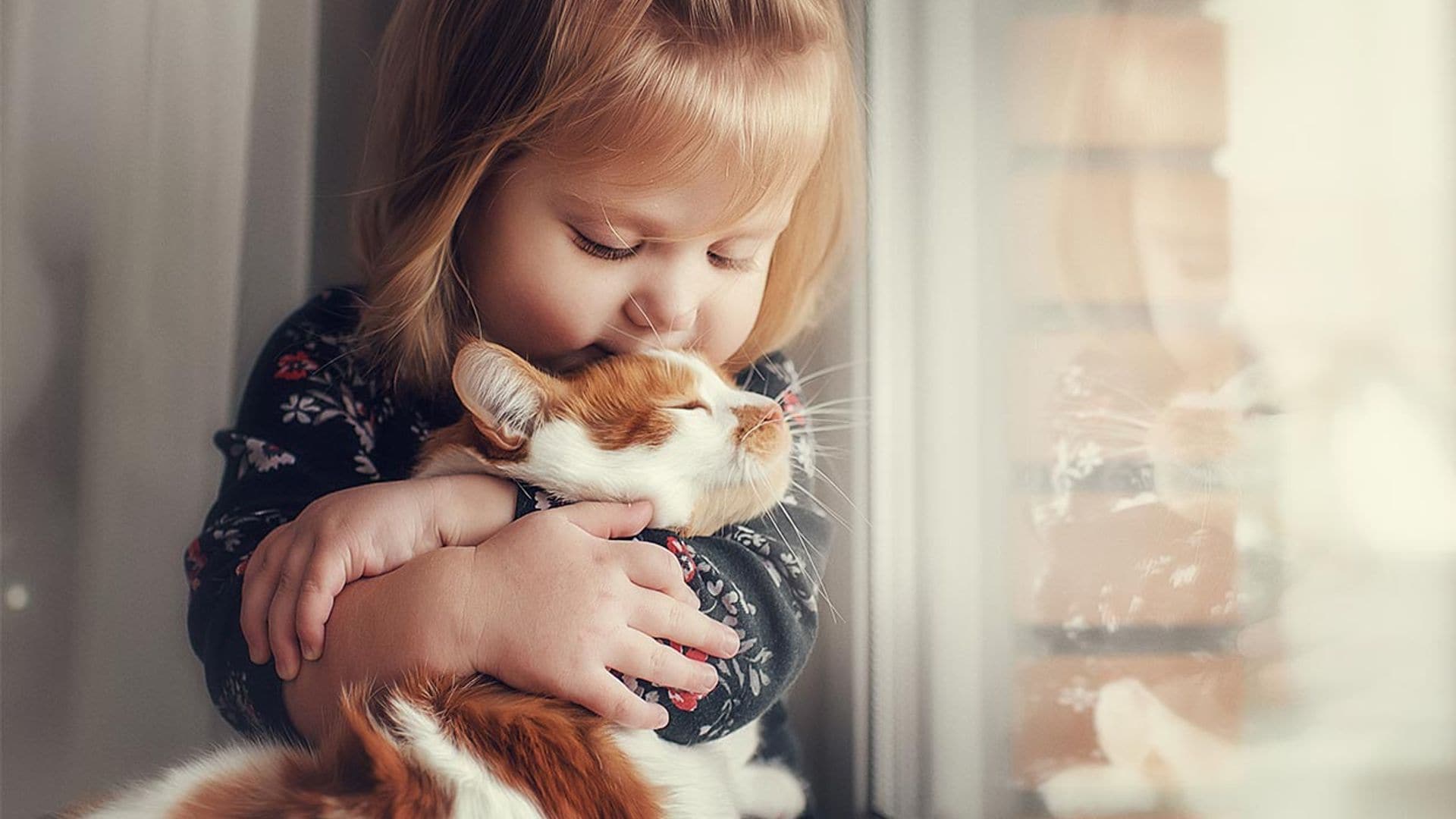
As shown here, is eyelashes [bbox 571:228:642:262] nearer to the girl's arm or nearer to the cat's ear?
the cat's ear

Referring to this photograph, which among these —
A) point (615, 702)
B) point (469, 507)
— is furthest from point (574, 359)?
A: point (615, 702)

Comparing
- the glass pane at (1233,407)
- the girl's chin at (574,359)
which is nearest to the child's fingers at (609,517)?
the girl's chin at (574,359)

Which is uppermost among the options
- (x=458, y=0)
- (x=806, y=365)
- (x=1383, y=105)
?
(x=458, y=0)

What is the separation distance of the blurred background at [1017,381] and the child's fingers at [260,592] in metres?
0.08

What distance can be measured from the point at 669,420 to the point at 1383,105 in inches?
15.7

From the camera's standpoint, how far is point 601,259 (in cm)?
59

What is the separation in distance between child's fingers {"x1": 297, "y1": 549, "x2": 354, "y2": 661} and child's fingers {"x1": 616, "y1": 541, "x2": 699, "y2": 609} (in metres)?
0.15

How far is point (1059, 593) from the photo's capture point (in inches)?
22.5

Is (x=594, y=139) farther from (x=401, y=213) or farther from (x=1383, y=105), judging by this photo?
(x=1383, y=105)

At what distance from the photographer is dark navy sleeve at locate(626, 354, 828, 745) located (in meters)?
0.55

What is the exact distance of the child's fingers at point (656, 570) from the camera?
0.54 metres

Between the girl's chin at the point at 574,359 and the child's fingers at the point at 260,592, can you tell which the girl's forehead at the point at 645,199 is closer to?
the girl's chin at the point at 574,359

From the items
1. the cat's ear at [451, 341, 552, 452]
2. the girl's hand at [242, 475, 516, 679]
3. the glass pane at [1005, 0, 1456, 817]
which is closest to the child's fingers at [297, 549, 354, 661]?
the girl's hand at [242, 475, 516, 679]

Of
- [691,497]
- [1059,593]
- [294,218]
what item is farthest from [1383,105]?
[294,218]
